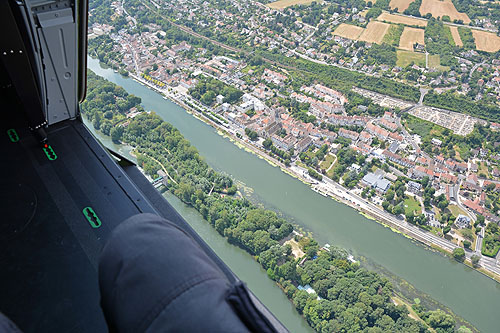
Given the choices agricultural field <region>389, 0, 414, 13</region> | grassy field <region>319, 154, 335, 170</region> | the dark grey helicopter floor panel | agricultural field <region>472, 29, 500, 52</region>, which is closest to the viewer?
the dark grey helicopter floor panel

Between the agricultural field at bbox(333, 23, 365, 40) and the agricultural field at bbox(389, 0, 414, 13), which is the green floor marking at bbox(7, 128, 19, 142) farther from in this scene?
the agricultural field at bbox(389, 0, 414, 13)

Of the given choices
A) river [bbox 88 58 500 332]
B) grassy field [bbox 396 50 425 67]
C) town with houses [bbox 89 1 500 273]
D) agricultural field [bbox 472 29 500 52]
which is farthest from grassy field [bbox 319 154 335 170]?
agricultural field [bbox 472 29 500 52]

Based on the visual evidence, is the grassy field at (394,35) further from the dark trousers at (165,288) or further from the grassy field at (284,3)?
the dark trousers at (165,288)

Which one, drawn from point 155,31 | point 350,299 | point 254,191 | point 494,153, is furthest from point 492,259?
point 155,31

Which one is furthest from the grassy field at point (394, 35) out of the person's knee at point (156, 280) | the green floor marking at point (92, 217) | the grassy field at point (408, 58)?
the person's knee at point (156, 280)

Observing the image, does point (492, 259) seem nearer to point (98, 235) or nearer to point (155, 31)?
point (98, 235)

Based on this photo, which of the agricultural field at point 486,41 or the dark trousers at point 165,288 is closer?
the dark trousers at point 165,288
